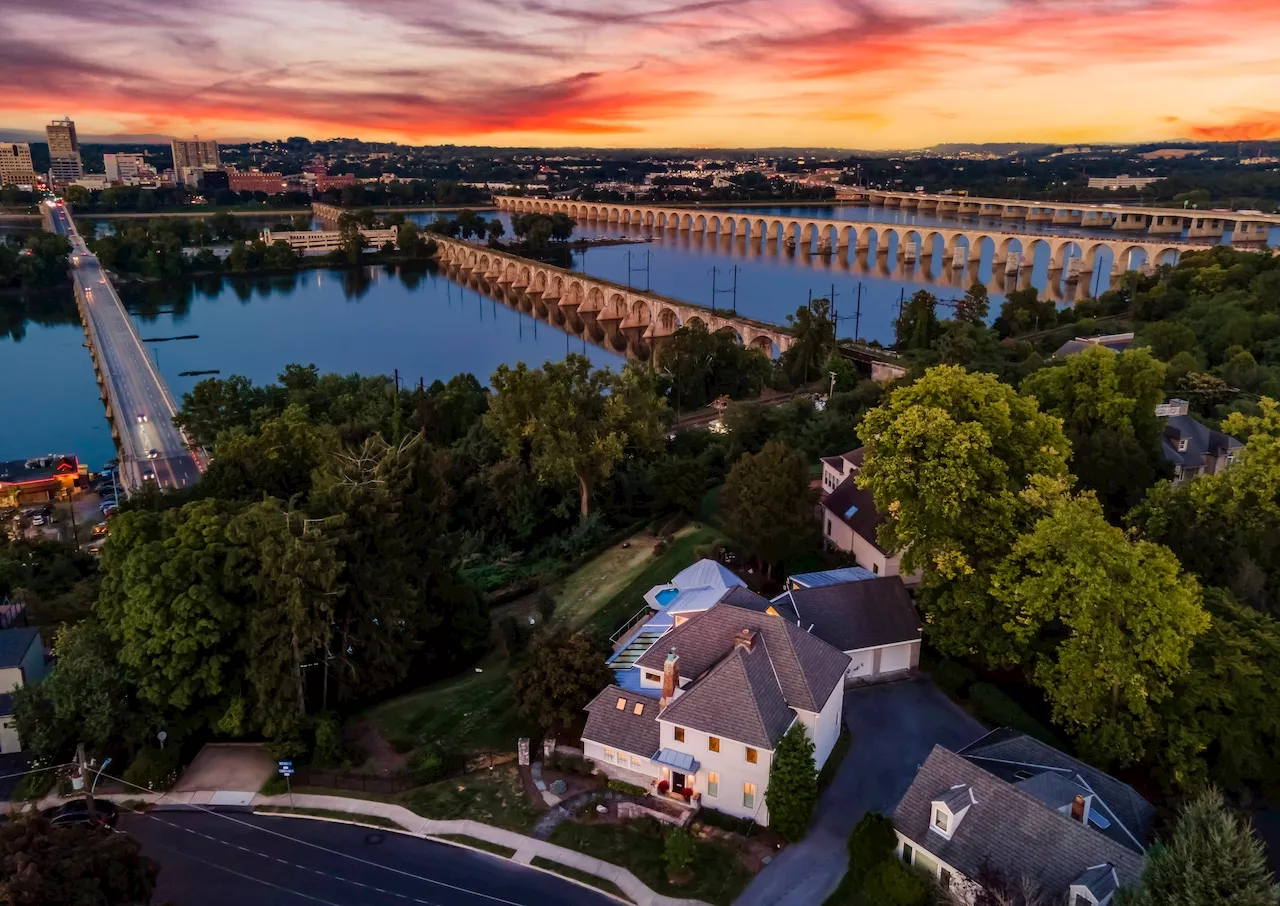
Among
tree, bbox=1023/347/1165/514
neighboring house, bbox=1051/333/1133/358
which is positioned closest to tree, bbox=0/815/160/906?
tree, bbox=1023/347/1165/514

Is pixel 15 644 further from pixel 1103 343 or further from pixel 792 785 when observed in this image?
pixel 1103 343

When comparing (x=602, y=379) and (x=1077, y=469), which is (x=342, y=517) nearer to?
(x=602, y=379)

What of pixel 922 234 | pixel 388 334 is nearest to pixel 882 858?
pixel 388 334

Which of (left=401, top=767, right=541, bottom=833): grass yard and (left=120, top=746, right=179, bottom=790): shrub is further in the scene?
(left=120, top=746, right=179, bottom=790): shrub

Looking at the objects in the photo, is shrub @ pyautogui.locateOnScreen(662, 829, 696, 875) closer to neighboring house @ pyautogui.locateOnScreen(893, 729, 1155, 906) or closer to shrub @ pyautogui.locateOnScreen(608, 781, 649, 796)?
shrub @ pyautogui.locateOnScreen(608, 781, 649, 796)

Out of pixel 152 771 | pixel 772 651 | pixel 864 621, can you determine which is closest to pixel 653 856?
pixel 772 651

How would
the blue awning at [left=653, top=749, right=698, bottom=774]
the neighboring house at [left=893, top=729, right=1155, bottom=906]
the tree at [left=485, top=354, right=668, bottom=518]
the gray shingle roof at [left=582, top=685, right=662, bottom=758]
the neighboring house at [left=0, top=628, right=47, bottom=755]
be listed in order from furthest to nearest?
the tree at [left=485, top=354, right=668, bottom=518] < the neighboring house at [left=0, top=628, right=47, bottom=755] < the gray shingle roof at [left=582, top=685, right=662, bottom=758] < the blue awning at [left=653, top=749, right=698, bottom=774] < the neighboring house at [left=893, top=729, right=1155, bottom=906]
